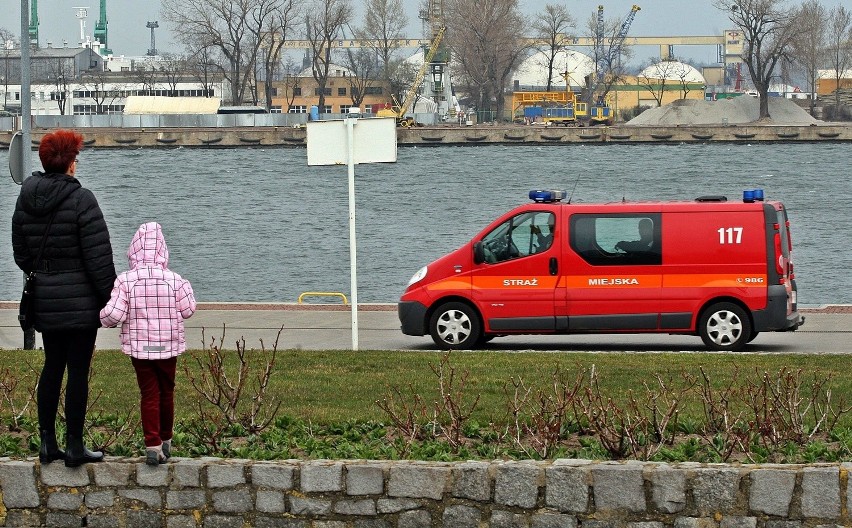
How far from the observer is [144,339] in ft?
26.8

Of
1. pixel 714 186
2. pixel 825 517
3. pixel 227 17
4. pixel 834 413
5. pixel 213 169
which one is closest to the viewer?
pixel 825 517

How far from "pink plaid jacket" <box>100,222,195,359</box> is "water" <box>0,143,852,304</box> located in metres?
9.38

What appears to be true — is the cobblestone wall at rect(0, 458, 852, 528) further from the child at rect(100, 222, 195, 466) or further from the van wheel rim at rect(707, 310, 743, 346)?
the van wheel rim at rect(707, 310, 743, 346)


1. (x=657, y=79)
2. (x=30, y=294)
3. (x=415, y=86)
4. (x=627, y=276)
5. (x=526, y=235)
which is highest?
(x=657, y=79)

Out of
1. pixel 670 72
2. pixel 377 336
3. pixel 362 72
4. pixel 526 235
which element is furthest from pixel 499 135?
pixel 526 235

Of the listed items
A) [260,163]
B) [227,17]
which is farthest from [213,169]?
[227,17]

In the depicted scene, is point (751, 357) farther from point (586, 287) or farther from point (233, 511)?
point (233, 511)

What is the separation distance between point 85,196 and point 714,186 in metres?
73.7

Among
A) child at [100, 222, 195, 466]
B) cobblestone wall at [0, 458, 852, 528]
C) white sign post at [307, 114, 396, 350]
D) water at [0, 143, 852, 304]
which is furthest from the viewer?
water at [0, 143, 852, 304]

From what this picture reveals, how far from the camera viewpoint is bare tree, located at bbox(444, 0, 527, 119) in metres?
158

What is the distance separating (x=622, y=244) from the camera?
648 inches

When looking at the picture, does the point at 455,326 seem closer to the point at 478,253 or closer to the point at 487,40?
the point at 478,253

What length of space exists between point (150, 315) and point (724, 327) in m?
9.50

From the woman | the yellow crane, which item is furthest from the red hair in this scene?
the yellow crane
